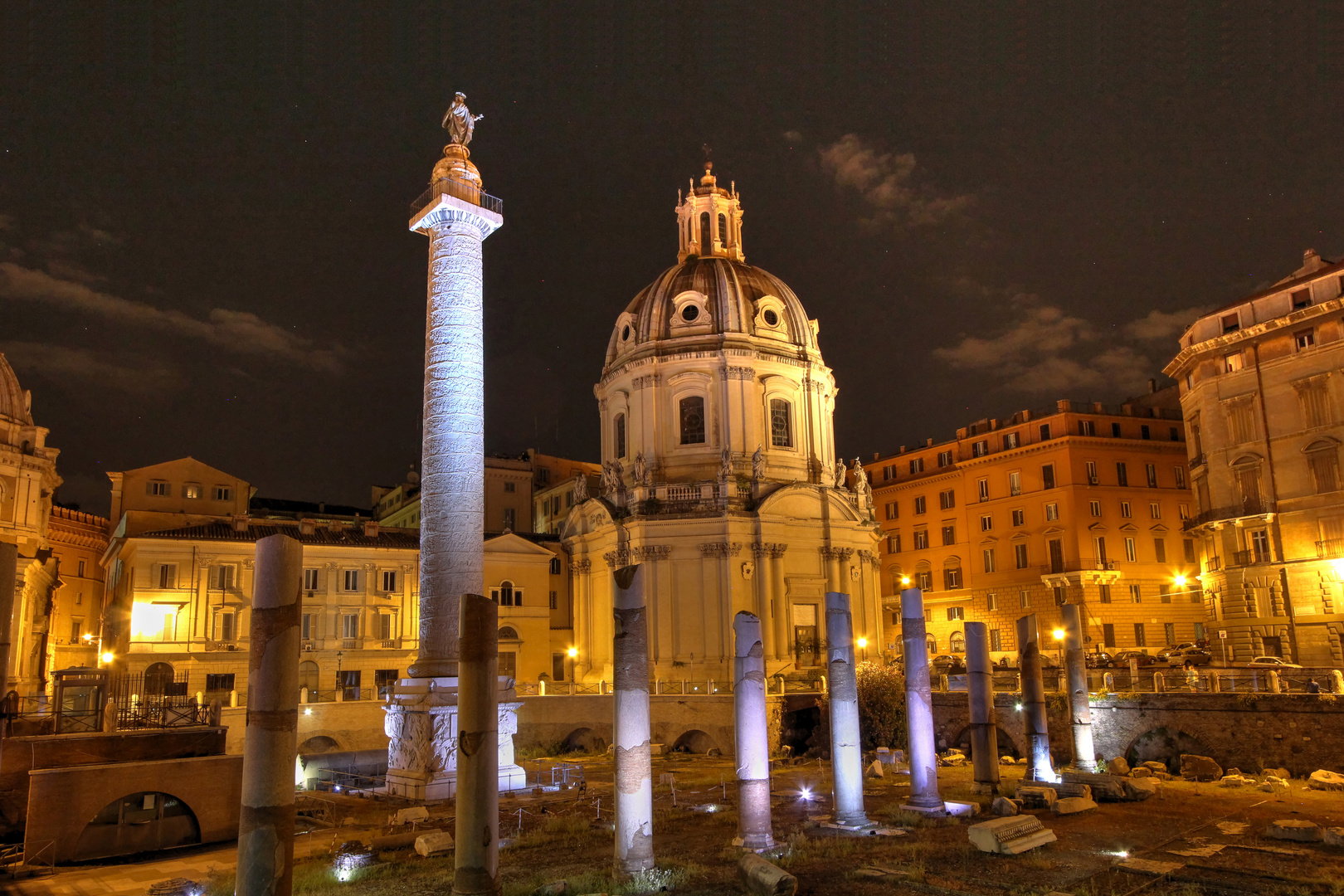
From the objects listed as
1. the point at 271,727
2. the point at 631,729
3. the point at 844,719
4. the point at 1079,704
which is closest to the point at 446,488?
the point at 844,719

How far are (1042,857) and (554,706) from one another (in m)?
Result: 26.6

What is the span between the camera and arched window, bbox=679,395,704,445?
50656mm

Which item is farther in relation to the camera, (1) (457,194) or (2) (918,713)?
(1) (457,194)

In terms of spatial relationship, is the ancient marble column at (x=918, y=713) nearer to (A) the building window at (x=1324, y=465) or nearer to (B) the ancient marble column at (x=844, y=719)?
(B) the ancient marble column at (x=844, y=719)

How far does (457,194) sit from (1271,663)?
3029 cm

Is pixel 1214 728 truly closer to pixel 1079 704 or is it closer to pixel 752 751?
pixel 1079 704

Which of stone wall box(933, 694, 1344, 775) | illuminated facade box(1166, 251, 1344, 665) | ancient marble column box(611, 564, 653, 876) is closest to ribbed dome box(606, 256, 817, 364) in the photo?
illuminated facade box(1166, 251, 1344, 665)

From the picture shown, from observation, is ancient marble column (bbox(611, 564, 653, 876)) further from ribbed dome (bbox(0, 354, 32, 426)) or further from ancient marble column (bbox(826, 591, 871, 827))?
ribbed dome (bbox(0, 354, 32, 426))

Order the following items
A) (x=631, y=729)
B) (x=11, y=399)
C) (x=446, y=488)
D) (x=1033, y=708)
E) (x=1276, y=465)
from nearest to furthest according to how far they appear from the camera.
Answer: (x=631, y=729)
(x=1033, y=708)
(x=446, y=488)
(x=1276, y=465)
(x=11, y=399)

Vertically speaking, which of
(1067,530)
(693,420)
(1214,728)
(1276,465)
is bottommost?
(1214,728)

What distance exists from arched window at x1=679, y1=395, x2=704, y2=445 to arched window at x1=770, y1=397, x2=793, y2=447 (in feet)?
11.1

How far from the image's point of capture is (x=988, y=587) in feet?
196

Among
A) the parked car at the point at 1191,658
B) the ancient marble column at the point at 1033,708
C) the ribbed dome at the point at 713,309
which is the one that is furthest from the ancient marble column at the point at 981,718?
the ribbed dome at the point at 713,309

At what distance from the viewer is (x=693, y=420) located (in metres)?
51.0
